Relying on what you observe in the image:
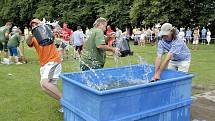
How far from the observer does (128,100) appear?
4.76 meters

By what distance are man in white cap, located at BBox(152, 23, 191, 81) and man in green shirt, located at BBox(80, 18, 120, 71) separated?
924 millimetres

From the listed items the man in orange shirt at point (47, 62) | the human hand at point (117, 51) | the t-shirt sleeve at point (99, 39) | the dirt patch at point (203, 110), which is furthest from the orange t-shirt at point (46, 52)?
the dirt patch at point (203, 110)

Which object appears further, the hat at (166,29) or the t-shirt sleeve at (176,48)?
the t-shirt sleeve at (176,48)

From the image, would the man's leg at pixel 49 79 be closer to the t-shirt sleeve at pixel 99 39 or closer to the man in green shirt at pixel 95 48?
the man in green shirt at pixel 95 48

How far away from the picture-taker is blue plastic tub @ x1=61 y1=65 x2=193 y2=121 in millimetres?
4586

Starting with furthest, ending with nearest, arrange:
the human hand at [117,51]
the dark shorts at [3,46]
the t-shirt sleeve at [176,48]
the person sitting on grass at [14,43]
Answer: the dark shorts at [3,46] → the person sitting on grass at [14,43] → the human hand at [117,51] → the t-shirt sleeve at [176,48]

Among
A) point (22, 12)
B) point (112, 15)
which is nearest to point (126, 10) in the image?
point (112, 15)

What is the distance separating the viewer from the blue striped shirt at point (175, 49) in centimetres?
624

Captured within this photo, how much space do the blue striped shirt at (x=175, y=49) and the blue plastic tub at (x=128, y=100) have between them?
48cm

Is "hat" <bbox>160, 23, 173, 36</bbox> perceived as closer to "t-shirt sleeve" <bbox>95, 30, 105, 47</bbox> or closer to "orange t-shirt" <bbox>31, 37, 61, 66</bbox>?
"t-shirt sleeve" <bbox>95, 30, 105, 47</bbox>

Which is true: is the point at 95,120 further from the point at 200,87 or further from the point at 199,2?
the point at 199,2

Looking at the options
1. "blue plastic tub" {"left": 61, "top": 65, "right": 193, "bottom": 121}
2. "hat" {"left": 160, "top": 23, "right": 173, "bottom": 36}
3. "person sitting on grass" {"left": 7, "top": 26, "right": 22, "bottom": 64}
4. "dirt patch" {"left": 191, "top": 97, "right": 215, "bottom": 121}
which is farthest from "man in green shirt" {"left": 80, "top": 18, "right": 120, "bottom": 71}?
"person sitting on grass" {"left": 7, "top": 26, "right": 22, "bottom": 64}

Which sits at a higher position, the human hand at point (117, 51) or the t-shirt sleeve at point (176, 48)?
the t-shirt sleeve at point (176, 48)

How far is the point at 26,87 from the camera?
9.31m
